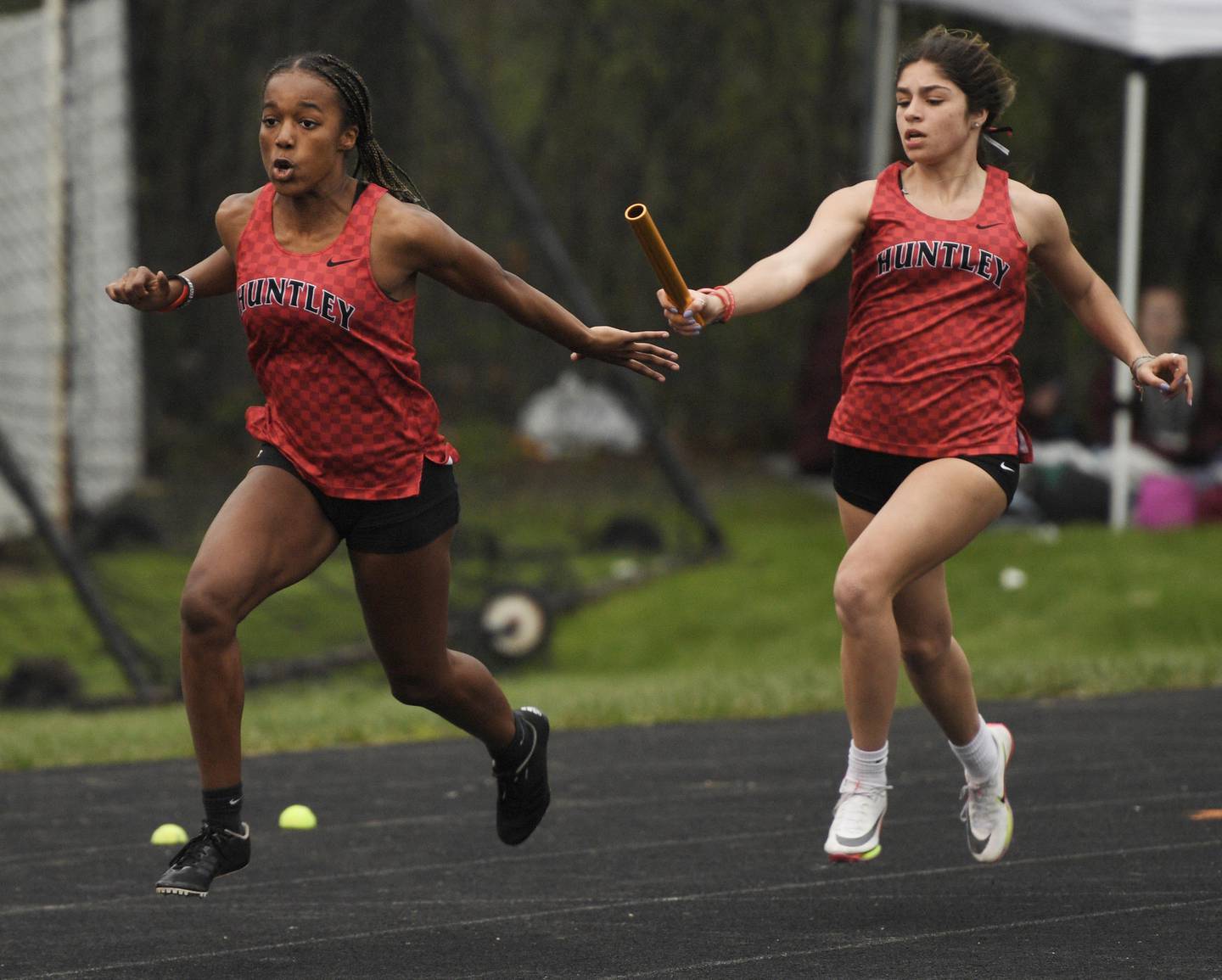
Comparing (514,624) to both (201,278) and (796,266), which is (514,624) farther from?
(796,266)

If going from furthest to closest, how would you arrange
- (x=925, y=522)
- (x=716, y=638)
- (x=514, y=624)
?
(x=716, y=638)
(x=514, y=624)
(x=925, y=522)

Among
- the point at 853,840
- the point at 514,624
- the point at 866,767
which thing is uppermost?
the point at 866,767

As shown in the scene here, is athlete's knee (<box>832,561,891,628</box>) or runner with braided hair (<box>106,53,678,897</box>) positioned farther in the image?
athlete's knee (<box>832,561,891,628</box>)

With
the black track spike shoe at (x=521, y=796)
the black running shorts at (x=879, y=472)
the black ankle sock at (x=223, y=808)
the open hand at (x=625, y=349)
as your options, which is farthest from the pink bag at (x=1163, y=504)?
the black ankle sock at (x=223, y=808)

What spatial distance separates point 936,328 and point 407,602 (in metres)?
1.53

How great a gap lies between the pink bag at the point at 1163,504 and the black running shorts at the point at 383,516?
833 cm

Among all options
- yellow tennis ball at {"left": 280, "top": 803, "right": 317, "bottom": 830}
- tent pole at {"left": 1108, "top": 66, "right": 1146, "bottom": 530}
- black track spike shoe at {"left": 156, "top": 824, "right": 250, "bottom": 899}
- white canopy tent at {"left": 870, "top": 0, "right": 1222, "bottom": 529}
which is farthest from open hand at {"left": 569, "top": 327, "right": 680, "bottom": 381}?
tent pole at {"left": 1108, "top": 66, "right": 1146, "bottom": 530}

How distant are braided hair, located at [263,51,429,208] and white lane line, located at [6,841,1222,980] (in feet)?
6.04

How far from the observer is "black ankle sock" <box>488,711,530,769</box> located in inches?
220

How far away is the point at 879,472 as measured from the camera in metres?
5.17

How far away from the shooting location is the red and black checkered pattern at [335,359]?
4758 mm

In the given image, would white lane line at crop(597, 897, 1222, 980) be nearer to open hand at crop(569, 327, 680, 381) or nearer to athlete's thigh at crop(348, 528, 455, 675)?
athlete's thigh at crop(348, 528, 455, 675)

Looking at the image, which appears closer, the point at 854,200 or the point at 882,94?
the point at 854,200

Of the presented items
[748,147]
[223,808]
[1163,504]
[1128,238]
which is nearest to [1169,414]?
[1163,504]
